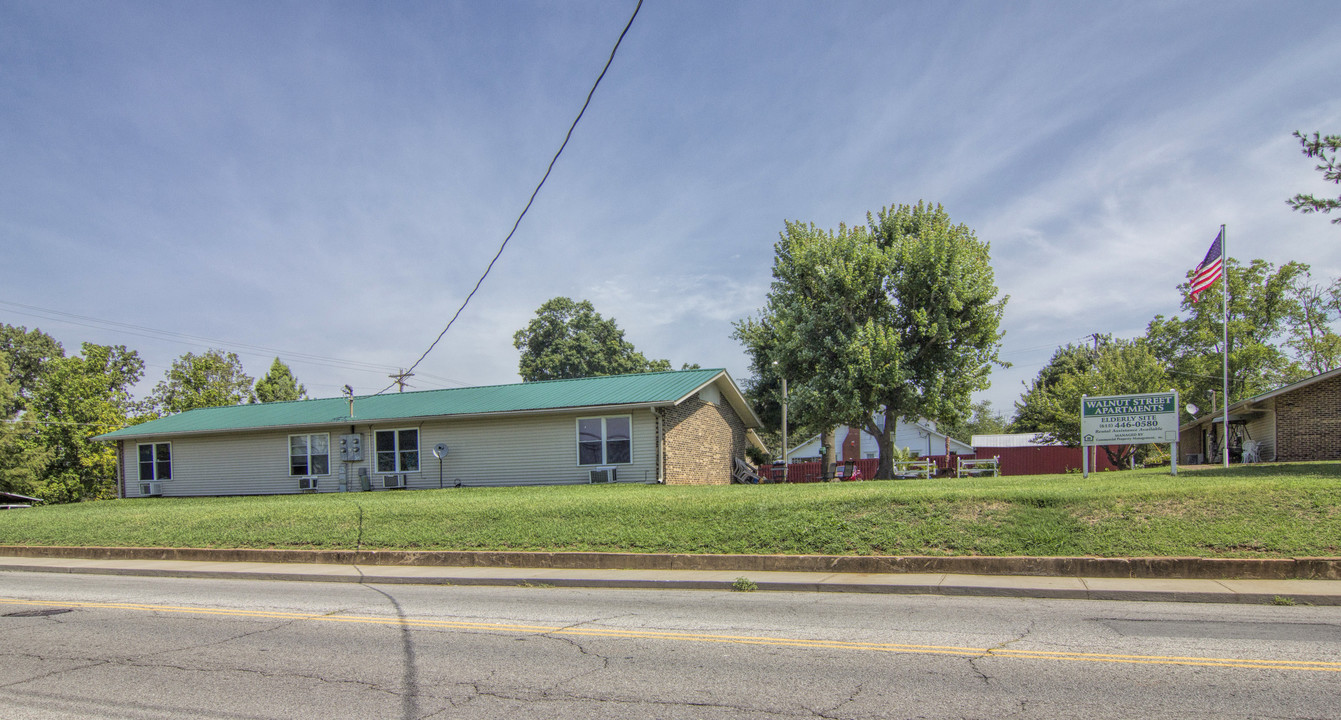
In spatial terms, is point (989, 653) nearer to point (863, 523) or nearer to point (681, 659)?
point (681, 659)

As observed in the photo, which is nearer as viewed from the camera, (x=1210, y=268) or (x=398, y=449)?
(x=1210, y=268)

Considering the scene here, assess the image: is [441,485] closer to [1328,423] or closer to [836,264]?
[836,264]

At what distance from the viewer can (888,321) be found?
2486cm

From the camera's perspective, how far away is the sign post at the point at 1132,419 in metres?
15.3

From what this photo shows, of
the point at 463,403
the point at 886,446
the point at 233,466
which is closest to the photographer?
the point at 463,403

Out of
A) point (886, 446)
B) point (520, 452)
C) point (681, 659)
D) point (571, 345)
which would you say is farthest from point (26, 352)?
point (681, 659)

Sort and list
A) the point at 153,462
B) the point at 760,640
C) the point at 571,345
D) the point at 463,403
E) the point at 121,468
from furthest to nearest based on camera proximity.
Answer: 1. the point at 571,345
2. the point at 121,468
3. the point at 153,462
4. the point at 463,403
5. the point at 760,640

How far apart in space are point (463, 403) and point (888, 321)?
1386cm

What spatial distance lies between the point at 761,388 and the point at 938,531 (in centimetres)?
2639

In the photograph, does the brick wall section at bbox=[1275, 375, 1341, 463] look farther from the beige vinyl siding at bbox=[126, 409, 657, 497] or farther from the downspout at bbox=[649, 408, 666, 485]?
the beige vinyl siding at bbox=[126, 409, 657, 497]

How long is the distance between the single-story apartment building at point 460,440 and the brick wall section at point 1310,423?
1754 centimetres

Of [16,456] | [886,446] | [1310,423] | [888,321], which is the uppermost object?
[888,321]

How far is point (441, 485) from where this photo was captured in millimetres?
24719

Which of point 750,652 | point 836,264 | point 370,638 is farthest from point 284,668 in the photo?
point 836,264
